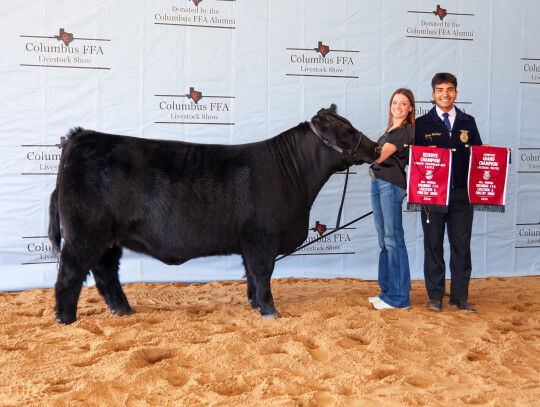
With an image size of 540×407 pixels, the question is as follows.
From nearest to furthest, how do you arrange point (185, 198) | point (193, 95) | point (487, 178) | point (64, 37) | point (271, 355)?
point (271, 355) → point (185, 198) → point (487, 178) → point (64, 37) → point (193, 95)

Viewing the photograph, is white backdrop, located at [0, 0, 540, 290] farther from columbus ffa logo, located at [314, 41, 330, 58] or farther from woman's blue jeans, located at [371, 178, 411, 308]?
woman's blue jeans, located at [371, 178, 411, 308]

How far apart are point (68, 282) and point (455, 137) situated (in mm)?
2851

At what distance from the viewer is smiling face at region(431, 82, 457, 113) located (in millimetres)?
3666

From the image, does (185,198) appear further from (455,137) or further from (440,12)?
(440,12)

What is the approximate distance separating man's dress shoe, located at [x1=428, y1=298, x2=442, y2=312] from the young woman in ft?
0.53

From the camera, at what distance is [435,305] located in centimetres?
373

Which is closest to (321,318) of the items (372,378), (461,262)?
(372,378)

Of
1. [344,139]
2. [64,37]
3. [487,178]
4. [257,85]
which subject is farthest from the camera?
[257,85]

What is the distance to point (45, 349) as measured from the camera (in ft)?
8.77

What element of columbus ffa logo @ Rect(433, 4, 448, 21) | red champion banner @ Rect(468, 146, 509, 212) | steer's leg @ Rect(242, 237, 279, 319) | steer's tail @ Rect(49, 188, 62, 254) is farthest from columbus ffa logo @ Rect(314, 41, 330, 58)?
steer's tail @ Rect(49, 188, 62, 254)

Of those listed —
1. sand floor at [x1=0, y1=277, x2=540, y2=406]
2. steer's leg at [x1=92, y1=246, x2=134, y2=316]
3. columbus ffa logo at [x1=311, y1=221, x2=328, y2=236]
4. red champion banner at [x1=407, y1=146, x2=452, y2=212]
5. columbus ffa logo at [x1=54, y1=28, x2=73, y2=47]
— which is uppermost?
columbus ffa logo at [x1=54, y1=28, x2=73, y2=47]

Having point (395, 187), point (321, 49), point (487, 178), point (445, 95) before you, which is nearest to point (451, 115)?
point (445, 95)

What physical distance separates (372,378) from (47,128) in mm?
3686

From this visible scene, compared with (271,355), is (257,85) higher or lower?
higher
